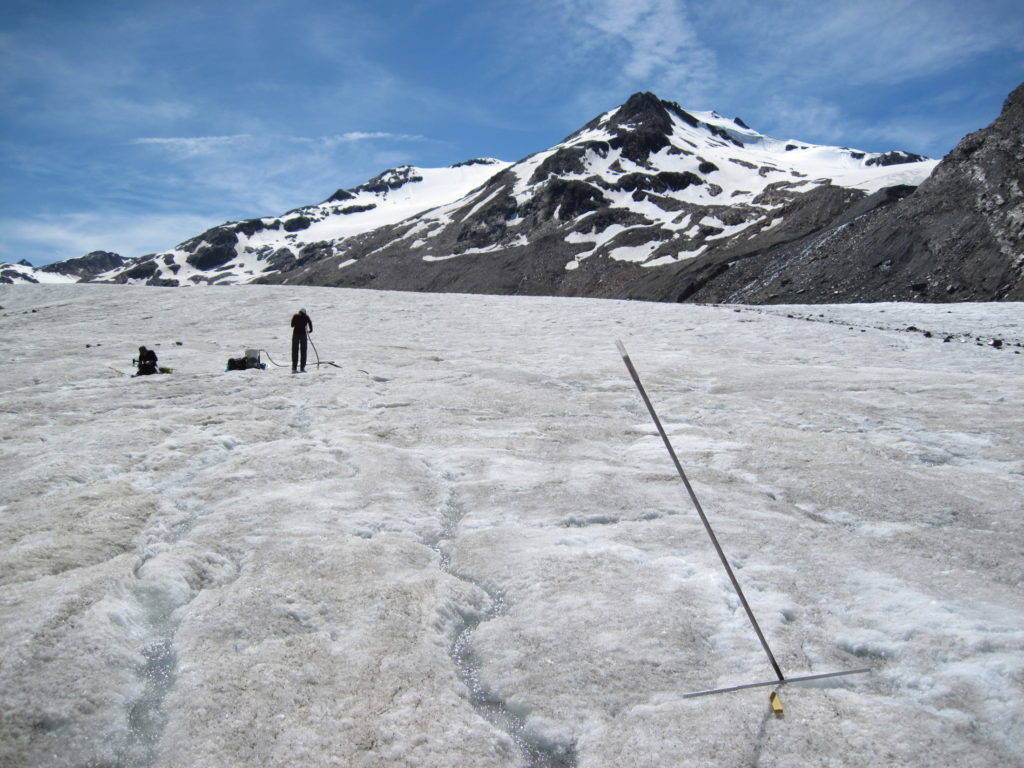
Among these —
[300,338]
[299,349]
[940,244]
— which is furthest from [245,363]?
[940,244]

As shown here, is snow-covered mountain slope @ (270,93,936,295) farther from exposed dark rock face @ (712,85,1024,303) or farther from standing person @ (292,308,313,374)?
standing person @ (292,308,313,374)

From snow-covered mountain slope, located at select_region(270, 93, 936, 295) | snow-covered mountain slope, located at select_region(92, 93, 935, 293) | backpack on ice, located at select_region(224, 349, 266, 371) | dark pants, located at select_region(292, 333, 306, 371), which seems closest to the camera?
dark pants, located at select_region(292, 333, 306, 371)

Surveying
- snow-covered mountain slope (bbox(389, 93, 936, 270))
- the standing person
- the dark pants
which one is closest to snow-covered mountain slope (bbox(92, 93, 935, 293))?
snow-covered mountain slope (bbox(389, 93, 936, 270))

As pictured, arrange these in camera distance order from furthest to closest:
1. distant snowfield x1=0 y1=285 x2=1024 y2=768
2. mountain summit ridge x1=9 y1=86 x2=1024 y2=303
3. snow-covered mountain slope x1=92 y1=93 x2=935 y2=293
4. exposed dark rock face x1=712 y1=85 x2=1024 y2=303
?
snow-covered mountain slope x1=92 y1=93 x2=935 y2=293, mountain summit ridge x1=9 y1=86 x2=1024 y2=303, exposed dark rock face x1=712 y1=85 x2=1024 y2=303, distant snowfield x1=0 y1=285 x2=1024 y2=768

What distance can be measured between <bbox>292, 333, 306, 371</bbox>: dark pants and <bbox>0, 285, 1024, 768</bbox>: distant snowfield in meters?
2.71

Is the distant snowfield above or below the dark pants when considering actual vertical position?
below

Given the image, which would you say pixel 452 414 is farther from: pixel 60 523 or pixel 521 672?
pixel 521 672

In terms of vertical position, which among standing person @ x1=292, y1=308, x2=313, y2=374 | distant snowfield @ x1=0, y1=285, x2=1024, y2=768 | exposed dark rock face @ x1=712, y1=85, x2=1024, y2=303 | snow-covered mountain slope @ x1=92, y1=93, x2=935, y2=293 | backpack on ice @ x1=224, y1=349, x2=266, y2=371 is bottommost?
distant snowfield @ x1=0, y1=285, x2=1024, y2=768

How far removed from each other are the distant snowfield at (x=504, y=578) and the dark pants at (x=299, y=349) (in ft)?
8.89

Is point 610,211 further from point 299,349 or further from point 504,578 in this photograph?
point 504,578

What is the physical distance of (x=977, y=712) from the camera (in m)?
3.27

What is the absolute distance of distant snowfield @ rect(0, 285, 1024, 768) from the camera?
10.5 ft

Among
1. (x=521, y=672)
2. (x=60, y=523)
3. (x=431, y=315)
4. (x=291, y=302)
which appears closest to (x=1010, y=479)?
(x=521, y=672)

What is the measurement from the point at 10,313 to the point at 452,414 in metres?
28.0
